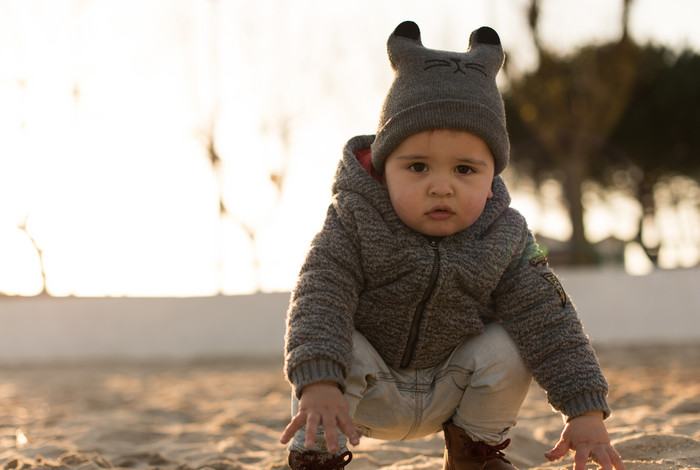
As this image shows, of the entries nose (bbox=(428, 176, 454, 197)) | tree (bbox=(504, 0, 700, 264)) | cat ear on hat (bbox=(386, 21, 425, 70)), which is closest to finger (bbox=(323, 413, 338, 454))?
nose (bbox=(428, 176, 454, 197))

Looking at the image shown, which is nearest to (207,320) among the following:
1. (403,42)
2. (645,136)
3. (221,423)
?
(221,423)

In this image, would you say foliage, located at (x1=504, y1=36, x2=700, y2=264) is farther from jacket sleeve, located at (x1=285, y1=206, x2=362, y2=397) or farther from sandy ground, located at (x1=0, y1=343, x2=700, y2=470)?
jacket sleeve, located at (x1=285, y1=206, x2=362, y2=397)

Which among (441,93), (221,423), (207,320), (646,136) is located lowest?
(221,423)

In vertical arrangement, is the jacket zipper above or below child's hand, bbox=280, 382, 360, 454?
above

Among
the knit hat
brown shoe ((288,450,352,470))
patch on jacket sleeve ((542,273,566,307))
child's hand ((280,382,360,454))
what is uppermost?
the knit hat

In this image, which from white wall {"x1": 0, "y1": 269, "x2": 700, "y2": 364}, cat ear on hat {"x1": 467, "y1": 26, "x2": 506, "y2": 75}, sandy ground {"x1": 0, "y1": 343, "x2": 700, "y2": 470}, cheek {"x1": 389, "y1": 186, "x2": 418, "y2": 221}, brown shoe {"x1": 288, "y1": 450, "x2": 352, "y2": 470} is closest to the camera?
brown shoe {"x1": 288, "y1": 450, "x2": 352, "y2": 470}

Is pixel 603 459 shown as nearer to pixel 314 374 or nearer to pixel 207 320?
pixel 314 374

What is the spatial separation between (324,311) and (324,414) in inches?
9.2

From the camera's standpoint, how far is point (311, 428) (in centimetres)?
137

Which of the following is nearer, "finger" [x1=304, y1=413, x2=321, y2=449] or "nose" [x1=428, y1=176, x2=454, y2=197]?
"finger" [x1=304, y1=413, x2=321, y2=449]

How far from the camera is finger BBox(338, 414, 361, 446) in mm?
1369

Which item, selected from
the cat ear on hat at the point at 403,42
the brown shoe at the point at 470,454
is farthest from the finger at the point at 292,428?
the cat ear on hat at the point at 403,42

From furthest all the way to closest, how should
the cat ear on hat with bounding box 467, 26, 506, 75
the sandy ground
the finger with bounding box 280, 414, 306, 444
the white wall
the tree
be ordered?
the tree, the white wall, the sandy ground, the cat ear on hat with bounding box 467, 26, 506, 75, the finger with bounding box 280, 414, 306, 444

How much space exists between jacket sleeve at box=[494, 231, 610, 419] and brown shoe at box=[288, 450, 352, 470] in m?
0.52
